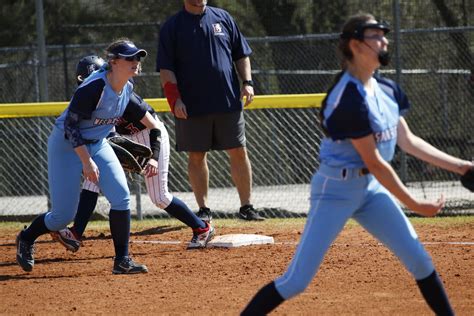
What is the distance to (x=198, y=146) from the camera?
10109mm

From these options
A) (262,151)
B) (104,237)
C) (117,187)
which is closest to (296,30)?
(262,151)

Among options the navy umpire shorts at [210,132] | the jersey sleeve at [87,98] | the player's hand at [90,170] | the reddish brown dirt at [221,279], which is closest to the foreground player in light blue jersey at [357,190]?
the reddish brown dirt at [221,279]

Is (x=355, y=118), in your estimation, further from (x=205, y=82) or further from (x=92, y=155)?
(x=205, y=82)

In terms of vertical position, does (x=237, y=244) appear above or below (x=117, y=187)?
below

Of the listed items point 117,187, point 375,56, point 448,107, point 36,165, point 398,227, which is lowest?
point 36,165

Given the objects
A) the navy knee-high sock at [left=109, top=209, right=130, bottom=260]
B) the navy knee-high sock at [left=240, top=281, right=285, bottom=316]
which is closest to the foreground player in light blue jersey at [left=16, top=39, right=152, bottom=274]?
the navy knee-high sock at [left=109, top=209, right=130, bottom=260]

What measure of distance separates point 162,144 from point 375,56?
4.12 meters

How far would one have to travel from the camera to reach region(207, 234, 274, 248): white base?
355 inches

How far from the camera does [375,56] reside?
5.12 meters

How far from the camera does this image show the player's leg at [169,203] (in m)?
8.82

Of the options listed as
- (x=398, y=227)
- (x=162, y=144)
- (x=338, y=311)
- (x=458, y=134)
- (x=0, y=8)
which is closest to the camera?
(x=398, y=227)

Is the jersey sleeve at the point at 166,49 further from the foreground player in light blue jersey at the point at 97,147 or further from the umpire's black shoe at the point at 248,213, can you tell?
the foreground player in light blue jersey at the point at 97,147

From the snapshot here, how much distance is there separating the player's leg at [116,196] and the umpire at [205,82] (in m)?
2.18

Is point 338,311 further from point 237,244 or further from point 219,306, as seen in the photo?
point 237,244
